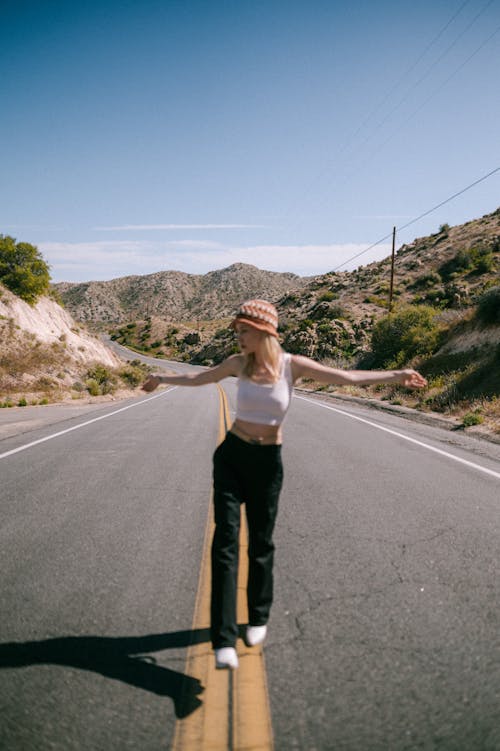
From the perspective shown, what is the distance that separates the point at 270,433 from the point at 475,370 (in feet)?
55.8

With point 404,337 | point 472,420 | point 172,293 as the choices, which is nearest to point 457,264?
point 404,337

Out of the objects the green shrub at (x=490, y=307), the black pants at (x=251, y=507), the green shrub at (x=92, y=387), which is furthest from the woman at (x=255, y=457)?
the green shrub at (x=92, y=387)

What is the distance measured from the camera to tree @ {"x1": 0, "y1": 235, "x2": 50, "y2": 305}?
30922mm

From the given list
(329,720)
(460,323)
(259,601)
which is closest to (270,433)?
(259,601)

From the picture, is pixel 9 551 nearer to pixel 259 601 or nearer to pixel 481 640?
pixel 259 601

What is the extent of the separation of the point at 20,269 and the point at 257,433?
109ft

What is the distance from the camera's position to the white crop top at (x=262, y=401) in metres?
2.77

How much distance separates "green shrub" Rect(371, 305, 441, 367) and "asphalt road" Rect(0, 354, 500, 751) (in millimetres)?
20551

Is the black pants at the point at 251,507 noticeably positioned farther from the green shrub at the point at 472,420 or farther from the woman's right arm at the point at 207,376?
the green shrub at the point at 472,420

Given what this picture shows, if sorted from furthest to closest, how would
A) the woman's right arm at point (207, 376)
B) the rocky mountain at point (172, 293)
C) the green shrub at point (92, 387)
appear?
the rocky mountain at point (172, 293) → the green shrub at point (92, 387) → the woman's right arm at point (207, 376)

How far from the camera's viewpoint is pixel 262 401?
9.09 ft

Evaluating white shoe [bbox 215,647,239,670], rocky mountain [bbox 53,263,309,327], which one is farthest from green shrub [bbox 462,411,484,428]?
rocky mountain [bbox 53,263,309,327]

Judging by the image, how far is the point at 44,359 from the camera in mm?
26906

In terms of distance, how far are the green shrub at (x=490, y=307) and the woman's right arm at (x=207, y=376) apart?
21342 millimetres
